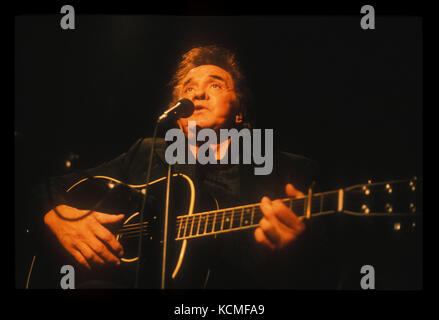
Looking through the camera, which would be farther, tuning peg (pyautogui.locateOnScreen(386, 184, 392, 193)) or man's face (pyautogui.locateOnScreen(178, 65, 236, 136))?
man's face (pyautogui.locateOnScreen(178, 65, 236, 136))

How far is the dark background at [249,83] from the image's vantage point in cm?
228

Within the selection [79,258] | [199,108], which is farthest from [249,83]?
[79,258]

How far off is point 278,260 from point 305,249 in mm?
143

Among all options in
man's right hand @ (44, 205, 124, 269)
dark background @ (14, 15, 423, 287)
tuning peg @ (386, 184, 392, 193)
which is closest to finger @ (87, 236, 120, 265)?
man's right hand @ (44, 205, 124, 269)

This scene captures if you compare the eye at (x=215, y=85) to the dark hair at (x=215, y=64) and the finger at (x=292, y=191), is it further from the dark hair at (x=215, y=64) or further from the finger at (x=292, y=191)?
the finger at (x=292, y=191)

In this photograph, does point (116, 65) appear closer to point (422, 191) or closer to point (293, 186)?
point (293, 186)

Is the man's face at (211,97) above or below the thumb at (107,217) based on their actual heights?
above

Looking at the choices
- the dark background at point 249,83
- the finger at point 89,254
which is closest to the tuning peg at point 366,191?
the dark background at point 249,83

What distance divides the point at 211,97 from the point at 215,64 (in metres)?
0.18

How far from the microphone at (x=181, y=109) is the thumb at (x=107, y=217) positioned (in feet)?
1.82

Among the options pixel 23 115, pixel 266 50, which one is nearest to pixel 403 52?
pixel 266 50

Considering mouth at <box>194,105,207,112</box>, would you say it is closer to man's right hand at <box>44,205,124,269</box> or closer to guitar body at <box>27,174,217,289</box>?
guitar body at <box>27,174,217,289</box>

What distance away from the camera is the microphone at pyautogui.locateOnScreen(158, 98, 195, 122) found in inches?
82.9

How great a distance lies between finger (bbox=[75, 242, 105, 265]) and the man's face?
76 centimetres
